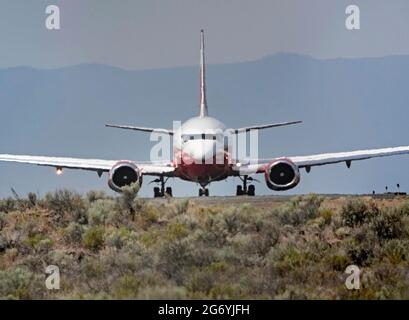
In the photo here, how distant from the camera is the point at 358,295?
44.3 ft

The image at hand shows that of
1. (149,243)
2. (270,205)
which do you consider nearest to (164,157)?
(270,205)

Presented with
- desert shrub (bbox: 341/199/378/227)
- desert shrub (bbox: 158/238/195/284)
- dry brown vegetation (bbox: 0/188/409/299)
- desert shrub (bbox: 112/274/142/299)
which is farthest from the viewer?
desert shrub (bbox: 341/199/378/227)

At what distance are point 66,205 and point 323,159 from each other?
14.2 metres

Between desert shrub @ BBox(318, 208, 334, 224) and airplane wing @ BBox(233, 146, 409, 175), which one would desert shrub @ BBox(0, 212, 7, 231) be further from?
airplane wing @ BBox(233, 146, 409, 175)

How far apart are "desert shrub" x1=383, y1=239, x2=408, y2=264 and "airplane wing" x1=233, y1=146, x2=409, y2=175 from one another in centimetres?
1607

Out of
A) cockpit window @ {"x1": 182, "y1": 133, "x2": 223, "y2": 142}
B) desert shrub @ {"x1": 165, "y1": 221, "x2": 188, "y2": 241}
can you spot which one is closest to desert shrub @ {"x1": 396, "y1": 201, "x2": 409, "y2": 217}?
desert shrub @ {"x1": 165, "y1": 221, "x2": 188, "y2": 241}

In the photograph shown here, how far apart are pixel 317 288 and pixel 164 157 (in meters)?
24.1

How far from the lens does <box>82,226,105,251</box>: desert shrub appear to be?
1788 cm

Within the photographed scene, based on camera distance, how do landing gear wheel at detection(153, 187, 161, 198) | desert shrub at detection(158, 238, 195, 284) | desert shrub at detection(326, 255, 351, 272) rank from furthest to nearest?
1. landing gear wheel at detection(153, 187, 161, 198)
2. desert shrub at detection(326, 255, 351, 272)
3. desert shrub at detection(158, 238, 195, 284)

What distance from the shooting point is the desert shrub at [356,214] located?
19.6 metres

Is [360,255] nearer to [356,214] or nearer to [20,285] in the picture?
[356,214]

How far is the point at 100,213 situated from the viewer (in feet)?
69.2

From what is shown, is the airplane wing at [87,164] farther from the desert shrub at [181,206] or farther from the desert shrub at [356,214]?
the desert shrub at [356,214]

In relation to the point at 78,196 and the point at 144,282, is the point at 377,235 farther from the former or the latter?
the point at 78,196
